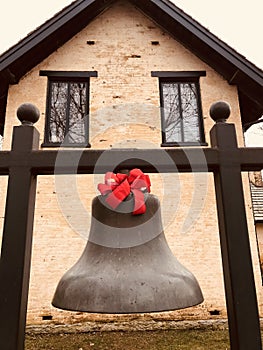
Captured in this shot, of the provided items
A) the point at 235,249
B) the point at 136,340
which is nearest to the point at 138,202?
the point at 235,249

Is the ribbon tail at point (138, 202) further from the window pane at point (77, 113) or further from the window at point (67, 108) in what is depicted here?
the window pane at point (77, 113)

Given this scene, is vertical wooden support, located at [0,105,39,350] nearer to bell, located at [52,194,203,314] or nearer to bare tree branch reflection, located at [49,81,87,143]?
bell, located at [52,194,203,314]

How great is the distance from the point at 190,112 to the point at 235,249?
7.03m

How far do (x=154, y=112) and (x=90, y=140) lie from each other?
1.70 metres

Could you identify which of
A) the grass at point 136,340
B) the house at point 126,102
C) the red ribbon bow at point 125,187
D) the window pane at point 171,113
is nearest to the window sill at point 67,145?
the house at point 126,102

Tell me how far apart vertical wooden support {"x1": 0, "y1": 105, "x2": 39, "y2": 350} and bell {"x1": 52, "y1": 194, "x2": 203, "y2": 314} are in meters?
0.26

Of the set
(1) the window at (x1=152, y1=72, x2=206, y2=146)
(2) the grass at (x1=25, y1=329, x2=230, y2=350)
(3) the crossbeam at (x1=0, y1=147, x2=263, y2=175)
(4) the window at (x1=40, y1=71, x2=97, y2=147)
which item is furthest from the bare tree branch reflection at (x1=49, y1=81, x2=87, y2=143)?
(3) the crossbeam at (x1=0, y1=147, x2=263, y2=175)

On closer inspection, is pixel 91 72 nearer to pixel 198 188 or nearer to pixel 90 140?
pixel 90 140

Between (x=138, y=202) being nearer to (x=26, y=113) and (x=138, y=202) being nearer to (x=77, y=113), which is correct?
(x=26, y=113)

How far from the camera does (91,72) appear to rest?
7977 millimetres

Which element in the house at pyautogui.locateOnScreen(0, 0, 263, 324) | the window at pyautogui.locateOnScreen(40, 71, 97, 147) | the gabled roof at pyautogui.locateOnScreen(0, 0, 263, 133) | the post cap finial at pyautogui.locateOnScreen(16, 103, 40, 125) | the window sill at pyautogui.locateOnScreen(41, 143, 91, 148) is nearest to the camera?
the post cap finial at pyautogui.locateOnScreen(16, 103, 40, 125)

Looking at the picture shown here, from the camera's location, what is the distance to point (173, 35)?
→ 8305mm

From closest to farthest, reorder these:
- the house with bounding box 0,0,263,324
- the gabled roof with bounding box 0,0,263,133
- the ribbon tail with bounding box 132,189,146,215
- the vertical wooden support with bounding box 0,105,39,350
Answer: the vertical wooden support with bounding box 0,105,39,350 < the ribbon tail with bounding box 132,189,146,215 < the house with bounding box 0,0,263,324 < the gabled roof with bounding box 0,0,263,133

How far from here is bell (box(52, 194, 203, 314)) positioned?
4.53 feet
